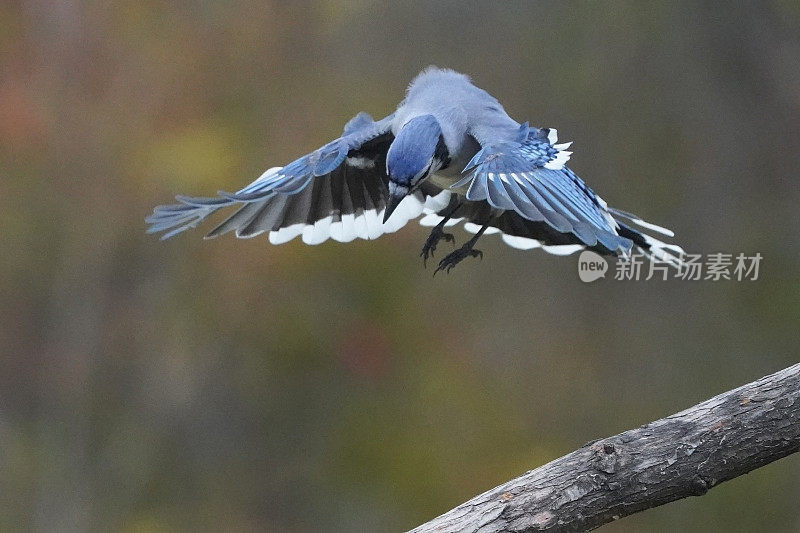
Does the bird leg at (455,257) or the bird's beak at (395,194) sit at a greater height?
the bird's beak at (395,194)

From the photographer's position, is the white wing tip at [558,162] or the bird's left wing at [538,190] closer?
the bird's left wing at [538,190]

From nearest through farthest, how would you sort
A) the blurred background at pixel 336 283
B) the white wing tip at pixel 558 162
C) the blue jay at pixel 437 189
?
the blue jay at pixel 437 189, the white wing tip at pixel 558 162, the blurred background at pixel 336 283

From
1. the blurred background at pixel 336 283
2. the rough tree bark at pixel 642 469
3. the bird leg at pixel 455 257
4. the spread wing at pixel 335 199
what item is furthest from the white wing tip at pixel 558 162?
the blurred background at pixel 336 283

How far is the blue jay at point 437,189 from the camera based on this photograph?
7.39 feet

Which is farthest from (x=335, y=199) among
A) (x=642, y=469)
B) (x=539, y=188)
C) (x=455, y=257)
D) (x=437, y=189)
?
(x=642, y=469)

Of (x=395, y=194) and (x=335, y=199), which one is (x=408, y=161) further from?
(x=335, y=199)

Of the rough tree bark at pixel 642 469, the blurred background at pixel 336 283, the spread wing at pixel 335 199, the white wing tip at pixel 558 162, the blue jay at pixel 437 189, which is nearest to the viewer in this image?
the rough tree bark at pixel 642 469

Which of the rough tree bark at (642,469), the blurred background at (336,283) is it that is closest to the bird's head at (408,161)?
the rough tree bark at (642,469)

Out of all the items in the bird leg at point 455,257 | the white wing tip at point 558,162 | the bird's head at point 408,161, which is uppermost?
the bird's head at point 408,161

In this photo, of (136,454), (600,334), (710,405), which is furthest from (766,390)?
(136,454)

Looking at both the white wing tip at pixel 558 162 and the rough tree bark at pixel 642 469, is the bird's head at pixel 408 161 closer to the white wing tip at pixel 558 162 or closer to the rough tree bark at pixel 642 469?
the white wing tip at pixel 558 162

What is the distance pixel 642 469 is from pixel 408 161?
0.93 m

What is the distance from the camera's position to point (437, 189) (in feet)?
10.3

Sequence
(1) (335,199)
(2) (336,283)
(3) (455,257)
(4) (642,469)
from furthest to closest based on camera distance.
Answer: (2) (336,283)
(1) (335,199)
(3) (455,257)
(4) (642,469)
